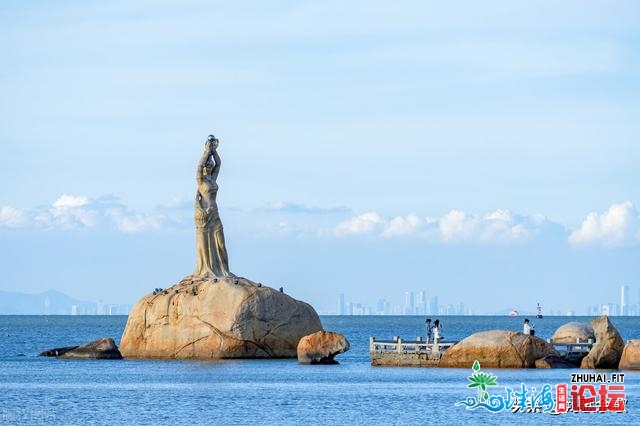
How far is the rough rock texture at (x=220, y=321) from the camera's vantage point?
Result: 66.2m

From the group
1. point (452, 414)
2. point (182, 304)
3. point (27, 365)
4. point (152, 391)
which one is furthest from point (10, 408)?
point (27, 365)

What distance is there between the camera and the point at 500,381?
54.0m

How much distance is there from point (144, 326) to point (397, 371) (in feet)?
43.1

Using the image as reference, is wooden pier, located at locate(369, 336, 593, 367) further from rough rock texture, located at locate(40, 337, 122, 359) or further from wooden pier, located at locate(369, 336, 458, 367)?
rough rock texture, located at locate(40, 337, 122, 359)

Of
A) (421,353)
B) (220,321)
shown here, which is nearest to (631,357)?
(421,353)

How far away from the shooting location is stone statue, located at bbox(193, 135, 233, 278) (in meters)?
69.4

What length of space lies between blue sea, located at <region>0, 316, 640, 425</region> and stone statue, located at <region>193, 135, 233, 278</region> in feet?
16.8

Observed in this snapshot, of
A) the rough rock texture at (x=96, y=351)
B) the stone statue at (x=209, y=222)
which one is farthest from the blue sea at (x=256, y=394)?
the stone statue at (x=209, y=222)

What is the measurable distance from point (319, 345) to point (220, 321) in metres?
4.45

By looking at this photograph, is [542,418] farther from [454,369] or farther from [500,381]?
[454,369]

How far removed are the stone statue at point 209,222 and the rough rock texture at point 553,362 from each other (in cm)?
1570

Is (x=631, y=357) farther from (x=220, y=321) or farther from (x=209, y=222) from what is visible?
(x=209, y=222)

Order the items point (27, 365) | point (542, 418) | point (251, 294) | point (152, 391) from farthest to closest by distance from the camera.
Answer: point (27, 365)
point (251, 294)
point (152, 391)
point (542, 418)

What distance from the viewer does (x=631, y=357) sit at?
58.6 metres
